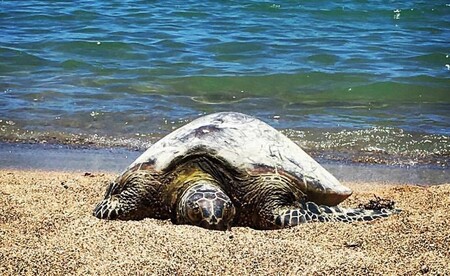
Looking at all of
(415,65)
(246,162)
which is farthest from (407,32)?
(246,162)

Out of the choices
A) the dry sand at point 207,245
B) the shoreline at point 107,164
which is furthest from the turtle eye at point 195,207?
the shoreline at point 107,164

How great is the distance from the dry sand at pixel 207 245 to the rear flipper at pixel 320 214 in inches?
3.0

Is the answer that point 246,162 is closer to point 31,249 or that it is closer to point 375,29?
point 31,249

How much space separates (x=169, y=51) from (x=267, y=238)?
309 inches

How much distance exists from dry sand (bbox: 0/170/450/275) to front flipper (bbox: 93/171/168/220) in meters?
0.13

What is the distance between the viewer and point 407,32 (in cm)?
1365

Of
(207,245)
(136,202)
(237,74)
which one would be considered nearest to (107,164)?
(136,202)

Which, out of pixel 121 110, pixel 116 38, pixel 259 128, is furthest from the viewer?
pixel 116 38

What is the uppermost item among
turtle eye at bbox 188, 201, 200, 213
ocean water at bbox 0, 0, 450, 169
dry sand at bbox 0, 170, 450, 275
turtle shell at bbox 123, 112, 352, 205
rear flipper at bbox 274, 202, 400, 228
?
turtle shell at bbox 123, 112, 352, 205

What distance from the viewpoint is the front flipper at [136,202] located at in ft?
14.6

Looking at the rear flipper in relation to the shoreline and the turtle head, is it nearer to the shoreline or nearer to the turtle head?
the turtle head

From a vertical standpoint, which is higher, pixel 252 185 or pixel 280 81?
pixel 252 185

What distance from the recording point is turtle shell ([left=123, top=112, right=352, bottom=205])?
4.52 metres

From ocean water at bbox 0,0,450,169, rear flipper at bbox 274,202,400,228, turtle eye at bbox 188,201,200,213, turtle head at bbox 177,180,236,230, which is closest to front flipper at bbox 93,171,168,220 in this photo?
turtle head at bbox 177,180,236,230
